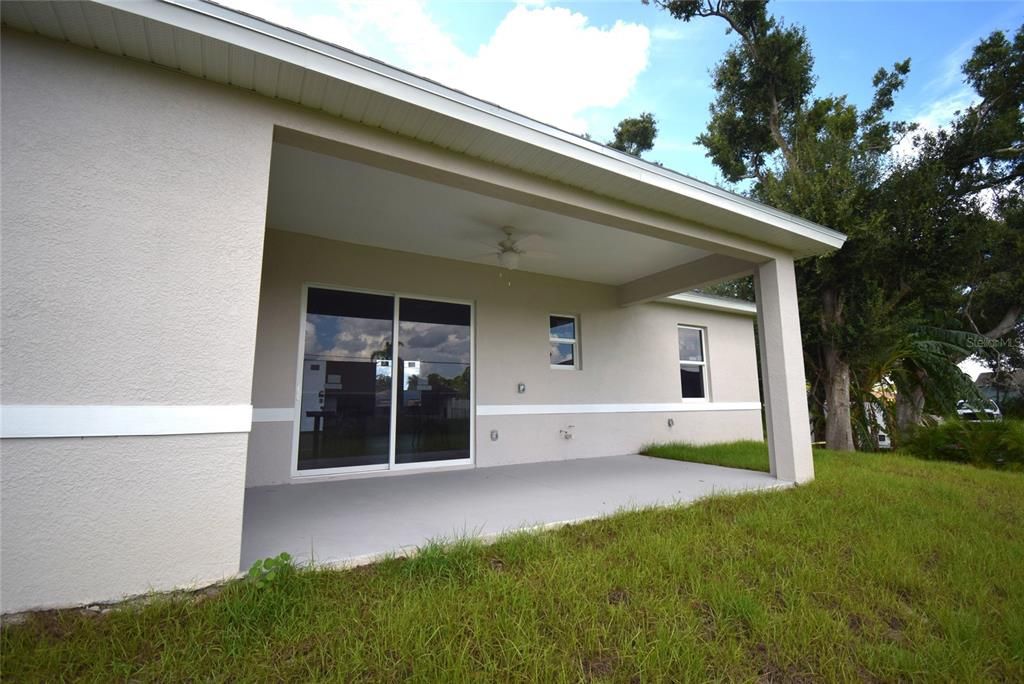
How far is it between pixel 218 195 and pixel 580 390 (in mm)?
5639

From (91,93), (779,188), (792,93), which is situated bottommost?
(91,93)

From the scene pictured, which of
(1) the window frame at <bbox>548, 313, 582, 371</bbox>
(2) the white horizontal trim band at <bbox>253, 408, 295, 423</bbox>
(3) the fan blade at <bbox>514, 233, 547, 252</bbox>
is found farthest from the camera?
(1) the window frame at <bbox>548, 313, 582, 371</bbox>

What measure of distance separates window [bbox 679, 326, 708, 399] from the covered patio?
2.85m

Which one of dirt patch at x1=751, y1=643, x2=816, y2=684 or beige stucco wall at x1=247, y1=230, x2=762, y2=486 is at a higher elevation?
beige stucco wall at x1=247, y1=230, x2=762, y2=486

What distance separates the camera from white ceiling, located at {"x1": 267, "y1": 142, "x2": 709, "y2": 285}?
3.76 metres

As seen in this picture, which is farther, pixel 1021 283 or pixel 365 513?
pixel 1021 283

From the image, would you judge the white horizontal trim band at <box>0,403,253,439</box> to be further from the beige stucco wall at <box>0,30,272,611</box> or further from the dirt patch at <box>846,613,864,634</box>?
the dirt patch at <box>846,613,864,634</box>

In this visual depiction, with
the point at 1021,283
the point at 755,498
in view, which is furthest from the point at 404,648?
the point at 1021,283

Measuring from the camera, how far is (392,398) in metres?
5.45

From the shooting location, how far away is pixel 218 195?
2410 mm

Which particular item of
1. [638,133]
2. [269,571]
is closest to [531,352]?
[269,571]

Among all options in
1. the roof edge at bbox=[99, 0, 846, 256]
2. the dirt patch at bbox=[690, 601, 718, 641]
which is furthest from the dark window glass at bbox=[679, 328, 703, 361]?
the dirt patch at bbox=[690, 601, 718, 641]

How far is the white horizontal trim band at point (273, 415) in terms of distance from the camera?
468 cm

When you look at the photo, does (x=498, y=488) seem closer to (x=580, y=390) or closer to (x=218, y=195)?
(x=580, y=390)
